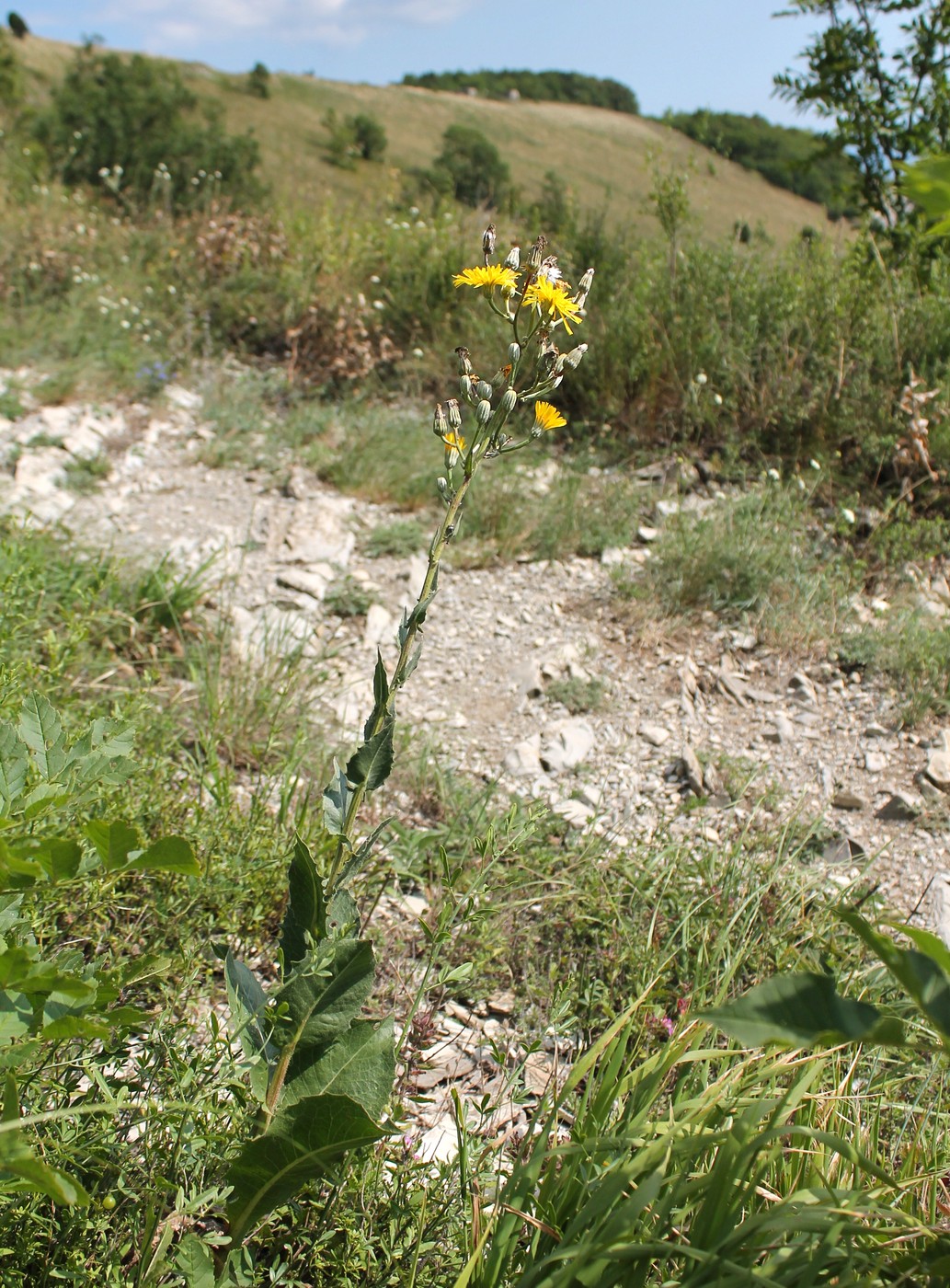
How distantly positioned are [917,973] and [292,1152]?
2.89 ft

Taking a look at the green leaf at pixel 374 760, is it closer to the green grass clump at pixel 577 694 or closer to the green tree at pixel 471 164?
the green grass clump at pixel 577 694

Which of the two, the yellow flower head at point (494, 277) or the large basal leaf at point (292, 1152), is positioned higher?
the yellow flower head at point (494, 277)

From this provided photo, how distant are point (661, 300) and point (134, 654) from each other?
3658 millimetres

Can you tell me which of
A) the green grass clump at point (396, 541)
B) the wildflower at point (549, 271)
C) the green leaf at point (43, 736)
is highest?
the wildflower at point (549, 271)

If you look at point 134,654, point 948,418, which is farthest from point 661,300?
point 134,654

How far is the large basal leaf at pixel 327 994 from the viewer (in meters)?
1.26

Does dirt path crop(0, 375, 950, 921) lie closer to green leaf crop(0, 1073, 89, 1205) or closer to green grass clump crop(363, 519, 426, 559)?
green grass clump crop(363, 519, 426, 559)

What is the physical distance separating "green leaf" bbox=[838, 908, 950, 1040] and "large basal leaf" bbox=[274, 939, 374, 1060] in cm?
71

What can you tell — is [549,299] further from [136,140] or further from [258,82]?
[258,82]

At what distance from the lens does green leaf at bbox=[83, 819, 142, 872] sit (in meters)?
0.89

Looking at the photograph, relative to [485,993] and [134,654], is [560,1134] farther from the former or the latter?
[134,654]

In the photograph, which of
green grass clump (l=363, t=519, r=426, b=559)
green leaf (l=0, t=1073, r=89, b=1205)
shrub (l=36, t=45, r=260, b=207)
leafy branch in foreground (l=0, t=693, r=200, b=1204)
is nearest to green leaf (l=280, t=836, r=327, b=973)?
leafy branch in foreground (l=0, t=693, r=200, b=1204)

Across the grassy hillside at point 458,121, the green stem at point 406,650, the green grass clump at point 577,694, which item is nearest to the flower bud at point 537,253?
the green stem at point 406,650

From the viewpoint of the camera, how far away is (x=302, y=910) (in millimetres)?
1346
